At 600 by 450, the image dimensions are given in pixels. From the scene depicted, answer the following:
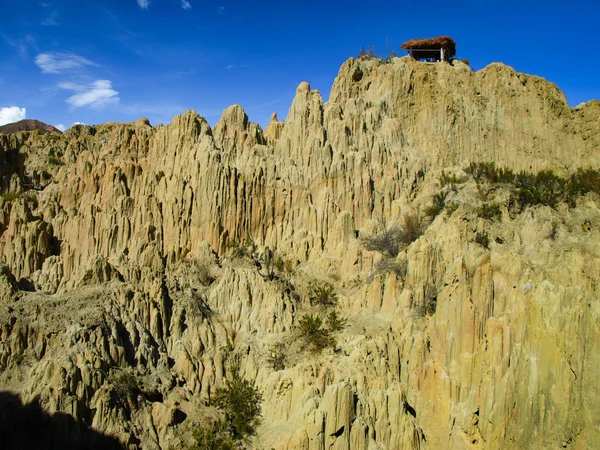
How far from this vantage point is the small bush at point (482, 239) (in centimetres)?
2600

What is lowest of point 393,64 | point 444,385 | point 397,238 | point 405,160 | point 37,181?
point 444,385

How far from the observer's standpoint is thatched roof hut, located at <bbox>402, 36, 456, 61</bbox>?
Result: 122 ft

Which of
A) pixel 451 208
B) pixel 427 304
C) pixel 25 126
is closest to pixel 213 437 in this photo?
pixel 427 304

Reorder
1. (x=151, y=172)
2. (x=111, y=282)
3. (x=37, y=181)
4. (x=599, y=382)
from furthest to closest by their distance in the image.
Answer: (x=37, y=181) < (x=151, y=172) < (x=111, y=282) < (x=599, y=382)

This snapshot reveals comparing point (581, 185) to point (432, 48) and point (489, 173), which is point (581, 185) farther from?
point (432, 48)

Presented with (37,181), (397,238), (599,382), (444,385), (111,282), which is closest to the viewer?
(599,382)

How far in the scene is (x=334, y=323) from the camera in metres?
25.4

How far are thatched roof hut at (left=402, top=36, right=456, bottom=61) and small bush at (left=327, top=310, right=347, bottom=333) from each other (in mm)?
20983

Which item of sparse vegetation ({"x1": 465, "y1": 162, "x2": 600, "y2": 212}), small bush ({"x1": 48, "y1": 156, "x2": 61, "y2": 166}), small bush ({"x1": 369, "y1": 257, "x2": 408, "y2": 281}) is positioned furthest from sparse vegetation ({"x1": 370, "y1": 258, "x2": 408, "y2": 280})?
small bush ({"x1": 48, "y1": 156, "x2": 61, "y2": 166})

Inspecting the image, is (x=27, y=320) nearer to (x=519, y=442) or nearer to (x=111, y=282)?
(x=111, y=282)

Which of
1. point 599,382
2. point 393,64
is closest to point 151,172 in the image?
point 393,64

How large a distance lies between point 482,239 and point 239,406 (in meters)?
13.4

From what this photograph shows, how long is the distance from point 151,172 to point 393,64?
1602 cm

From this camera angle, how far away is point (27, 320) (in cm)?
2356
